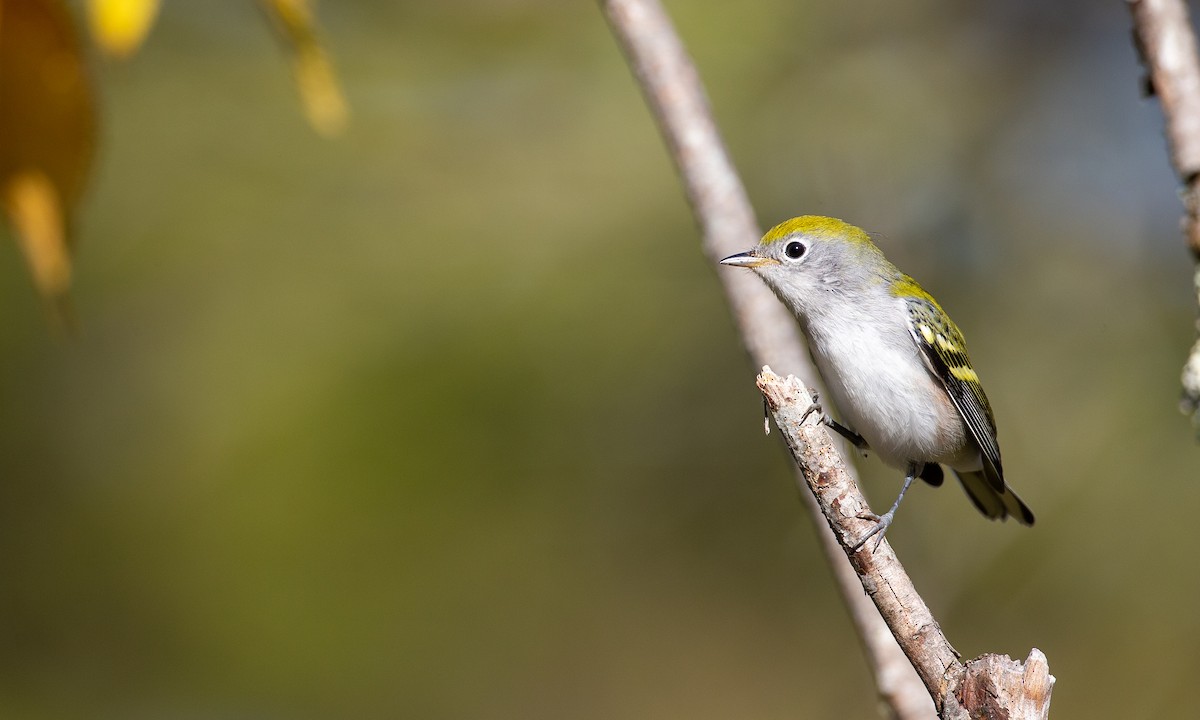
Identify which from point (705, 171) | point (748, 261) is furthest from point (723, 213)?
point (748, 261)

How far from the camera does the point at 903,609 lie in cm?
178

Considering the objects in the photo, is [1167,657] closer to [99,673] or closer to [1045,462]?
[1045,462]

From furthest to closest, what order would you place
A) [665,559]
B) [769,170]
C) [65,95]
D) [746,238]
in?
1. [665,559]
2. [769,170]
3. [746,238]
4. [65,95]

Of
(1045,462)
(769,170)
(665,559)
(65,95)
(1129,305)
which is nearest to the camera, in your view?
(65,95)

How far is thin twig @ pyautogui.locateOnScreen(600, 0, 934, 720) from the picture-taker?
8.38ft

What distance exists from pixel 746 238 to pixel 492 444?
372 cm

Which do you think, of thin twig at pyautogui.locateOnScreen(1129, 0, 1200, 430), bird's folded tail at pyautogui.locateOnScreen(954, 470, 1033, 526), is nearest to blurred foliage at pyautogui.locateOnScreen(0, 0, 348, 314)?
thin twig at pyautogui.locateOnScreen(1129, 0, 1200, 430)

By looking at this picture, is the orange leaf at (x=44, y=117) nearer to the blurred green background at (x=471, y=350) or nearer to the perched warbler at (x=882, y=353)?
the perched warbler at (x=882, y=353)

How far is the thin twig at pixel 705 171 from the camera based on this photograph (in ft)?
8.38

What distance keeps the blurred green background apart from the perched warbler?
1.81 m

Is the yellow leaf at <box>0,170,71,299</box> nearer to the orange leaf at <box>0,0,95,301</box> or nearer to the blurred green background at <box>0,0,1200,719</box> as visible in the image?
the orange leaf at <box>0,0,95,301</box>

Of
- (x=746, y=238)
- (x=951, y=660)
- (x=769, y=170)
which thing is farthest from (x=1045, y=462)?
(x=951, y=660)

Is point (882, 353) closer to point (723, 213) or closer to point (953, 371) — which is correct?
point (953, 371)

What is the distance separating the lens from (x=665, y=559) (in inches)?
246
